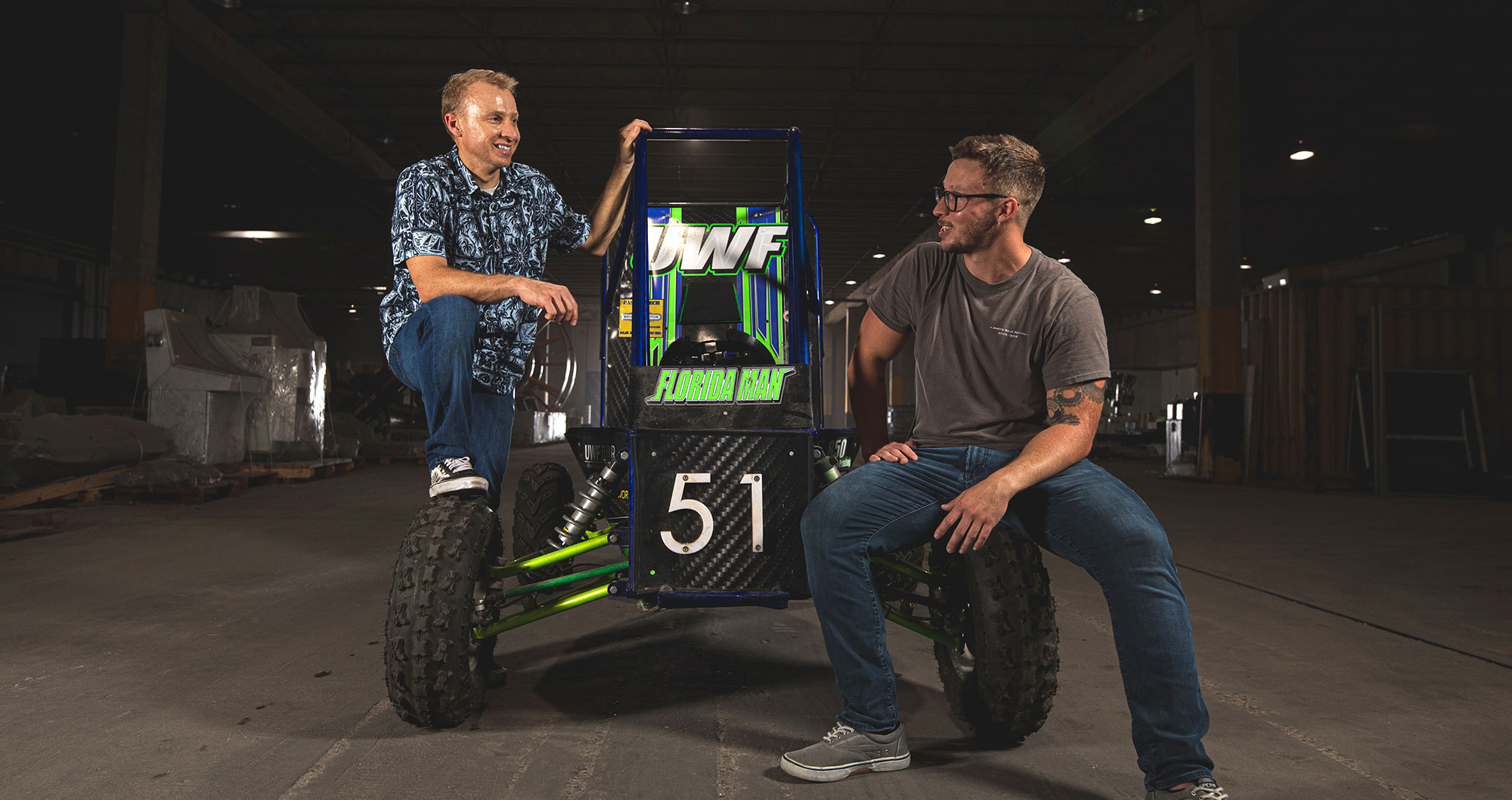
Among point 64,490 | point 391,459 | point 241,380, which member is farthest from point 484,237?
point 391,459

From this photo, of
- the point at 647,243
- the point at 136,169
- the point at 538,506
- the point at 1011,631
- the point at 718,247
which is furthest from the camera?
the point at 136,169

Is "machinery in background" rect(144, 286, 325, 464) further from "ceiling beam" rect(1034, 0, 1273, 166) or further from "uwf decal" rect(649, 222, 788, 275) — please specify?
"ceiling beam" rect(1034, 0, 1273, 166)

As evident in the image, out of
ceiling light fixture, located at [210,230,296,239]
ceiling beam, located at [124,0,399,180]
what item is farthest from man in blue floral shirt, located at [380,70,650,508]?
ceiling light fixture, located at [210,230,296,239]

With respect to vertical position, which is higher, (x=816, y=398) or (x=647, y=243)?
(x=647, y=243)

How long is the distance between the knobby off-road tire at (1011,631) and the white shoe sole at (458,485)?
4.48 feet

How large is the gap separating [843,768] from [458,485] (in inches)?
51.0

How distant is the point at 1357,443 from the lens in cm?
1093

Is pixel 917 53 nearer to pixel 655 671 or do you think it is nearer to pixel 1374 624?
pixel 1374 624

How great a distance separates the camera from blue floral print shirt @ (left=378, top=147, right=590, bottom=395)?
Result: 2.45 meters

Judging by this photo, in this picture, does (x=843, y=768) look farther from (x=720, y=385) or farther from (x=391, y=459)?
(x=391, y=459)

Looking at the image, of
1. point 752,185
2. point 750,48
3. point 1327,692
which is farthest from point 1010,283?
point 752,185

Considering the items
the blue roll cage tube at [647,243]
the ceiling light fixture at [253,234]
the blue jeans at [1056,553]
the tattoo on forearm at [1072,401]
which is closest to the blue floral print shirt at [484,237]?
the blue roll cage tube at [647,243]

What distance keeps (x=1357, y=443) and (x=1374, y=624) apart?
29.3 feet

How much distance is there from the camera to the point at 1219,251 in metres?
12.3
